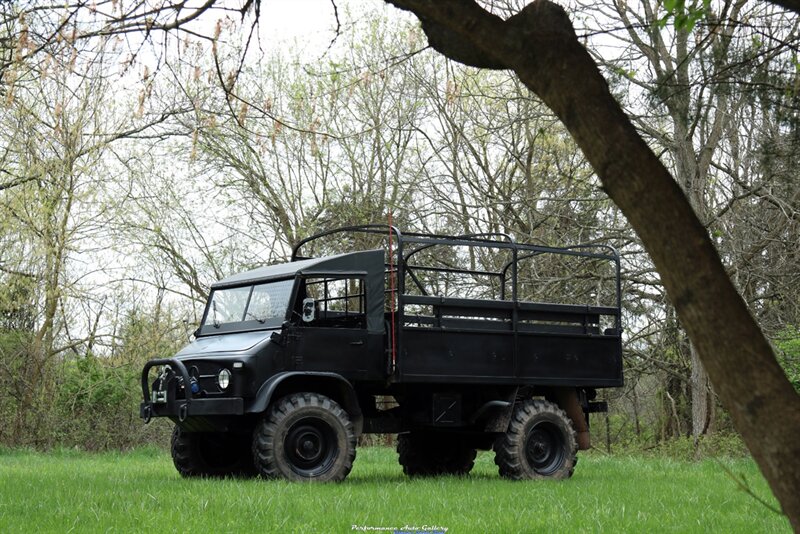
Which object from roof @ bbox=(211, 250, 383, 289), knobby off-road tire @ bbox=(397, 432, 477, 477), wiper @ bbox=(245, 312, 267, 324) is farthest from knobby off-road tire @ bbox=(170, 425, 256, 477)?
knobby off-road tire @ bbox=(397, 432, 477, 477)

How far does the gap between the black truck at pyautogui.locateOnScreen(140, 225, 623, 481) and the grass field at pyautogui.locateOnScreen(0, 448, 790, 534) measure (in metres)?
0.56

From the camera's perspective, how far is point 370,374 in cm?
1248

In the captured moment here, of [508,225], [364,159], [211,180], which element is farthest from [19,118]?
[508,225]

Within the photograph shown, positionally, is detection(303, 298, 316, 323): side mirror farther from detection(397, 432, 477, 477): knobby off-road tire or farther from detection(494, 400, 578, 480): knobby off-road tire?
detection(397, 432, 477, 477): knobby off-road tire

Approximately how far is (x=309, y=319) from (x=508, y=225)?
30.0ft

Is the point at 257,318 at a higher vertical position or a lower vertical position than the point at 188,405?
higher

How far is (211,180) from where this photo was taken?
24062mm

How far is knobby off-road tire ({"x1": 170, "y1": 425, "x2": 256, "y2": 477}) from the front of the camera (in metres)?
12.9

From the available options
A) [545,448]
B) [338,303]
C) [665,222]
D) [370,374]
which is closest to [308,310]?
[370,374]

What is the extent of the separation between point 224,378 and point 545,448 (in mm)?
Answer: 4041

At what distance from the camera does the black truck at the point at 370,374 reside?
11.9 meters

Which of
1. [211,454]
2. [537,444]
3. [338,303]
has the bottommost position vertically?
[211,454]

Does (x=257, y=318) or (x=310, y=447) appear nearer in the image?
(x=310, y=447)

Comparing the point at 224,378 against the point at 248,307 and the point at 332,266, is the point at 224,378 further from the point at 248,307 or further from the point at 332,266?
the point at 332,266
